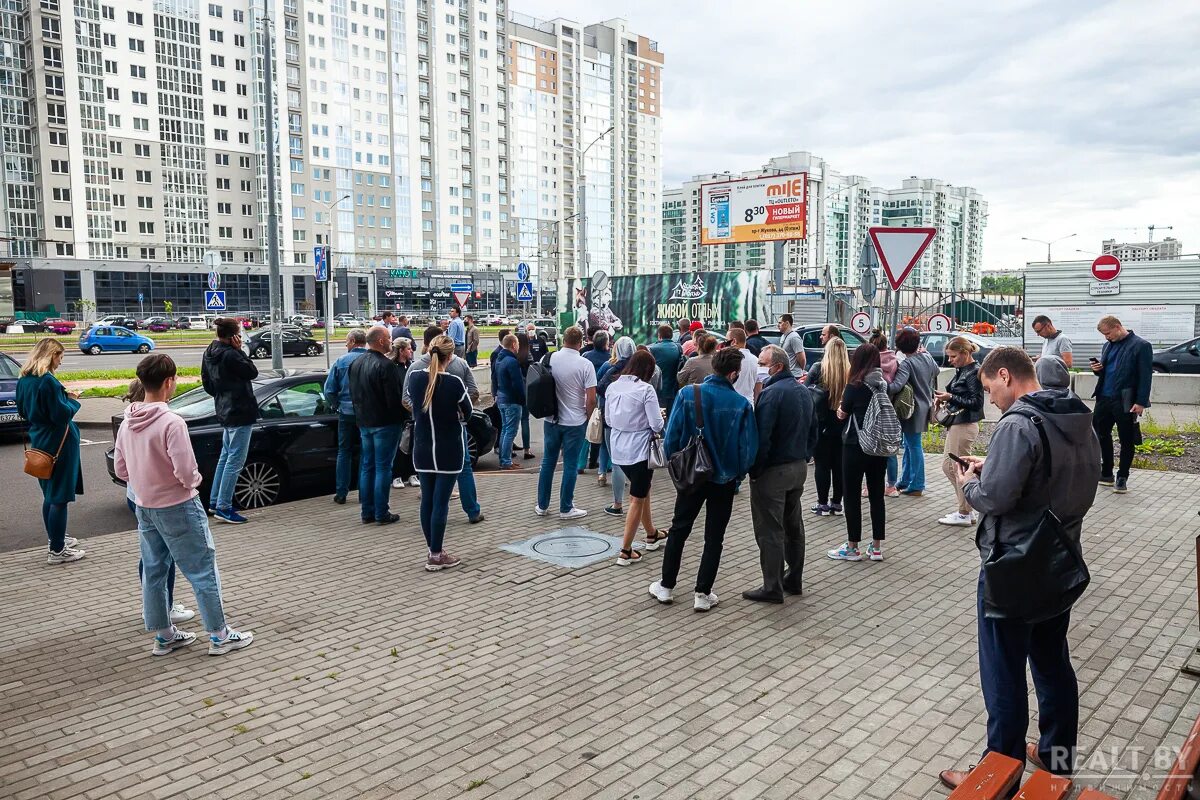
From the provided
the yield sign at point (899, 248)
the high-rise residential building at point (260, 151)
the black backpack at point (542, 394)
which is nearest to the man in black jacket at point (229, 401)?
the black backpack at point (542, 394)

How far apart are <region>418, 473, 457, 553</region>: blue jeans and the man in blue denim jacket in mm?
2026

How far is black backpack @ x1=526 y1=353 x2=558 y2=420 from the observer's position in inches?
347

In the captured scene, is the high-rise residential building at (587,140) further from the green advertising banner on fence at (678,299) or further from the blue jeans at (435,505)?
the blue jeans at (435,505)

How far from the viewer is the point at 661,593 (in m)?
6.36

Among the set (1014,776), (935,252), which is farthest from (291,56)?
(935,252)

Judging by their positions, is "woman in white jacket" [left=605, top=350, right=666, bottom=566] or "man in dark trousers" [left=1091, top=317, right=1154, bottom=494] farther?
"man in dark trousers" [left=1091, top=317, right=1154, bottom=494]

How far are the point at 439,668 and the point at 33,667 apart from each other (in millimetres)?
2545

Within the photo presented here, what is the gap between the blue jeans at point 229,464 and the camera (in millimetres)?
8594

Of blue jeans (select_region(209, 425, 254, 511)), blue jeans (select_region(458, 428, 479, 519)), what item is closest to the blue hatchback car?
blue jeans (select_region(209, 425, 254, 511))

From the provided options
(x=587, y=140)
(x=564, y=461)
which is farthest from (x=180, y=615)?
(x=587, y=140)

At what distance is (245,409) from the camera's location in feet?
27.9

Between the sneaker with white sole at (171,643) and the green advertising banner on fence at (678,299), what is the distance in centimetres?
1999

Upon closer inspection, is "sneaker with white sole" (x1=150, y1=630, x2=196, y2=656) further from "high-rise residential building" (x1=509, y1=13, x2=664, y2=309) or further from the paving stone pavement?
"high-rise residential building" (x1=509, y1=13, x2=664, y2=309)

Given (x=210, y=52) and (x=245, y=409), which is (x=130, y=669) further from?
(x=210, y=52)
